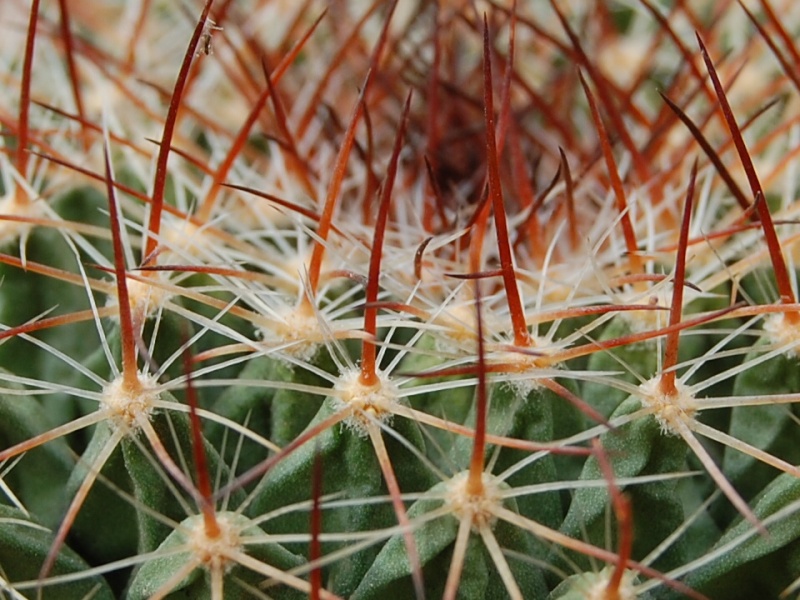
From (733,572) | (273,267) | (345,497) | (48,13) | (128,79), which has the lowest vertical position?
(733,572)

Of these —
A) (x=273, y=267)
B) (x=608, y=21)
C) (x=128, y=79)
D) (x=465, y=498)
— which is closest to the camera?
(x=465, y=498)

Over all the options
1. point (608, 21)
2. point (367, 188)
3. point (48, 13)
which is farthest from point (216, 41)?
point (608, 21)

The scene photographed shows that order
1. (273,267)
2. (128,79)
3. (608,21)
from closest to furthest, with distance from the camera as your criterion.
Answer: (273,267) < (128,79) < (608,21)

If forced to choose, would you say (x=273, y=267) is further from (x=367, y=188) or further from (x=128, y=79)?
(x=128, y=79)

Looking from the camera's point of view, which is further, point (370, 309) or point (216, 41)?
point (216, 41)

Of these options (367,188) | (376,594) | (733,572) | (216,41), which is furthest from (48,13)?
(733,572)

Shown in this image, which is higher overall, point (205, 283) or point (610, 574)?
point (205, 283)
